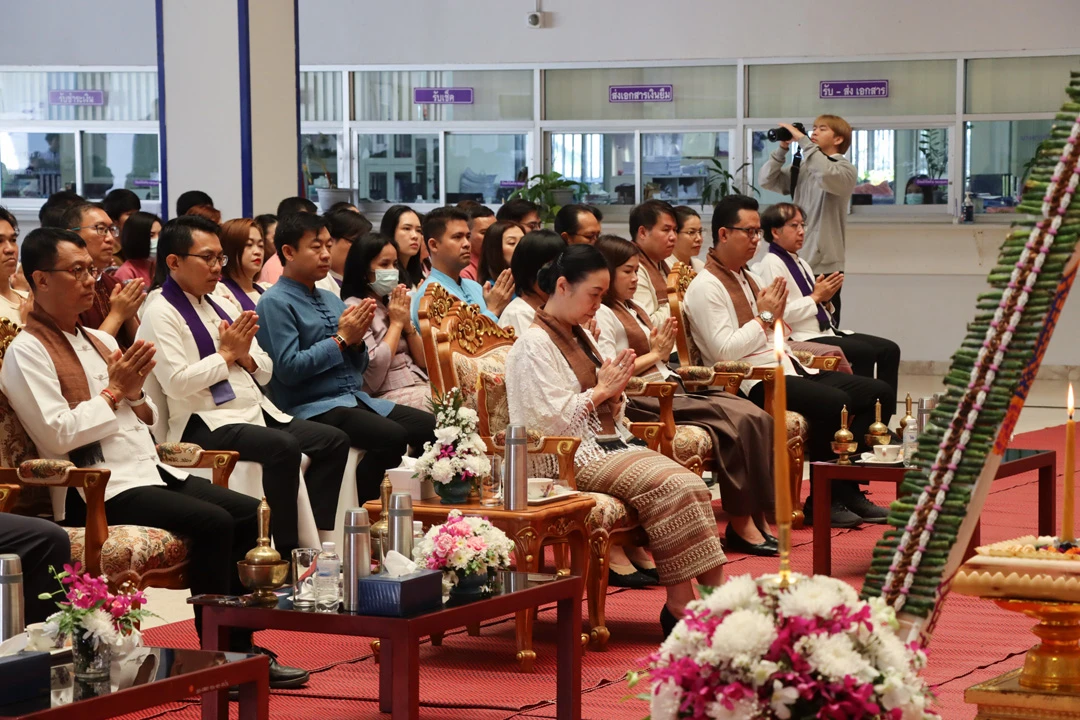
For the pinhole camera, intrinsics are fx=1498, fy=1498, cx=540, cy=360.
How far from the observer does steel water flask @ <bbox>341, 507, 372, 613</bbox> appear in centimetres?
313

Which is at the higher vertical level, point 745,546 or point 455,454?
point 455,454

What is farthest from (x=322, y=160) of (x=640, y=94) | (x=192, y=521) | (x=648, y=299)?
(x=192, y=521)

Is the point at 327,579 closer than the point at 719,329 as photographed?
Yes

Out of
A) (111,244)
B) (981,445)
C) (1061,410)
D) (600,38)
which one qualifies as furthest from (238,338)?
(600,38)

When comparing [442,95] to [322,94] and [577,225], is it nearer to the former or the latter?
[322,94]

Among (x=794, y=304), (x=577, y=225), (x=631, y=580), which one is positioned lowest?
(x=631, y=580)

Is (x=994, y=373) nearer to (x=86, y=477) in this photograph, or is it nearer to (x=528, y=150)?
(x=86, y=477)

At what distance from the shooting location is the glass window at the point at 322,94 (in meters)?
12.7

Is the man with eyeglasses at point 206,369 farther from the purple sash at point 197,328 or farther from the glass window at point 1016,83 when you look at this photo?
the glass window at point 1016,83

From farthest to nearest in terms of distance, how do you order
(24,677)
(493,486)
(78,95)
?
(78,95)
(493,486)
(24,677)

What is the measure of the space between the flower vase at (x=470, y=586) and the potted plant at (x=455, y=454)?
0.67 m

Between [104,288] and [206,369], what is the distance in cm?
128

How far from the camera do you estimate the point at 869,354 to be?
23.5 ft

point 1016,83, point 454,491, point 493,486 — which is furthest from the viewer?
point 1016,83
